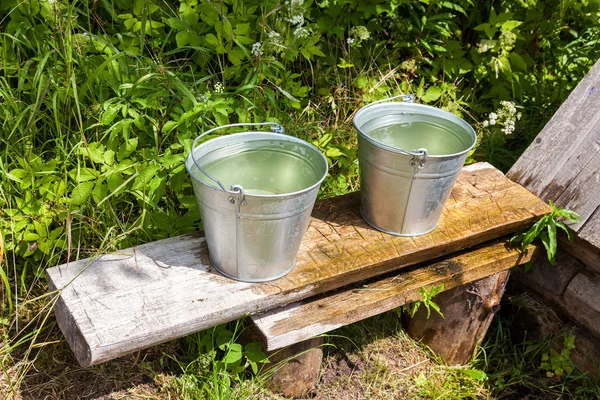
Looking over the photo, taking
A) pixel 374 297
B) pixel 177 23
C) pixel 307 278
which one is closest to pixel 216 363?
pixel 307 278

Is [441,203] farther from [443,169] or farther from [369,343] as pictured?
[369,343]

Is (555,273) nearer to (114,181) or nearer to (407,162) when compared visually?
(407,162)

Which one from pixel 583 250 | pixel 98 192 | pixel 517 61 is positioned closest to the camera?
pixel 98 192

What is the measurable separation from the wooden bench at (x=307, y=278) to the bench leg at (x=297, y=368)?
22cm

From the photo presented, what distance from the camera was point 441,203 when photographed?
2.32 m

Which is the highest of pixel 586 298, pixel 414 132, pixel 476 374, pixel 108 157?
pixel 414 132

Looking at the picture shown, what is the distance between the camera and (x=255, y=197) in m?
1.82

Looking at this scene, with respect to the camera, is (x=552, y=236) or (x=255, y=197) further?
(x=552, y=236)

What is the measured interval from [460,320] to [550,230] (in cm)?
55

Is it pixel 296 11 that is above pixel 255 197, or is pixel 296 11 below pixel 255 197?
above

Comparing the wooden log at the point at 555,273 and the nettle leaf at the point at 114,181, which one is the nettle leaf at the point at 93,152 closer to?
the nettle leaf at the point at 114,181

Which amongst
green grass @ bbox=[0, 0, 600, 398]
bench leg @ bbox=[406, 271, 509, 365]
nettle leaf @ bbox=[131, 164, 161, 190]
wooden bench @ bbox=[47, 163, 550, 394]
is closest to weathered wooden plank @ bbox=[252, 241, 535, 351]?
wooden bench @ bbox=[47, 163, 550, 394]

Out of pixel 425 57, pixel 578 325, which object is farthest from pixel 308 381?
pixel 425 57

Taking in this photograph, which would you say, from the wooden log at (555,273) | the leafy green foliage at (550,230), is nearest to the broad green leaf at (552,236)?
the leafy green foliage at (550,230)
